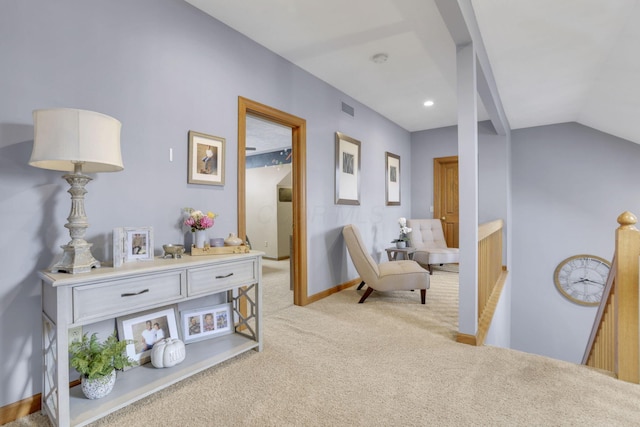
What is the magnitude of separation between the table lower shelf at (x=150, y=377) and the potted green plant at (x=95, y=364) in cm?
6

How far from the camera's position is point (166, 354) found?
1.93m

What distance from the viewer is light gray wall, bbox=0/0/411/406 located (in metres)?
1.60

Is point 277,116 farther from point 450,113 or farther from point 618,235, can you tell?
point 450,113

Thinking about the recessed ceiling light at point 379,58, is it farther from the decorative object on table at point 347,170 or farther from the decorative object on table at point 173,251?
the decorative object on table at point 173,251

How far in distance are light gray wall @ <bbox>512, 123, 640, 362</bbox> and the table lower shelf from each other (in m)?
5.23

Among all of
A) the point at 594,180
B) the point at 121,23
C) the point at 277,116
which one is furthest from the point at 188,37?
the point at 594,180

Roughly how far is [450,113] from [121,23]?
4484 mm

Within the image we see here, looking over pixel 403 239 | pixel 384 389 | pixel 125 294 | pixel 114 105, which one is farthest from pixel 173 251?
pixel 403 239

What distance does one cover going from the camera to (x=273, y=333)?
2.66m

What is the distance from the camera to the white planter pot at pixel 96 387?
1.61m

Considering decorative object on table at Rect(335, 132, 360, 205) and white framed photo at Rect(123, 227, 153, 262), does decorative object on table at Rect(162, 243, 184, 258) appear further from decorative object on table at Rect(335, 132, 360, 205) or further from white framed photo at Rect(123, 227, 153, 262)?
decorative object on table at Rect(335, 132, 360, 205)

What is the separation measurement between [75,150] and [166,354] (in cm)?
127

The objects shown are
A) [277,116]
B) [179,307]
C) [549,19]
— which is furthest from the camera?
[277,116]

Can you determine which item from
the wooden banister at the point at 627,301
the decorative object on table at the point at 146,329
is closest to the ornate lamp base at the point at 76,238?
the decorative object on table at the point at 146,329
